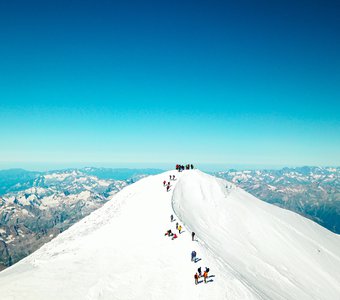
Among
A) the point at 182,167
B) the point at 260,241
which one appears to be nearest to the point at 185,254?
the point at 260,241

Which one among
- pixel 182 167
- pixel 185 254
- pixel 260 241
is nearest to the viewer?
pixel 185 254

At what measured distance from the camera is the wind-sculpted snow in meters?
47.2

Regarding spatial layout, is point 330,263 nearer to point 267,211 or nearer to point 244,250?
point 267,211

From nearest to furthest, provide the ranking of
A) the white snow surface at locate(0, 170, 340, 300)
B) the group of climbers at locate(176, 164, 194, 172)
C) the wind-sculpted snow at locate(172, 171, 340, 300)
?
the white snow surface at locate(0, 170, 340, 300) < the wind-sculpted snow at locate(172, 171, 340, 300) < the group of climbers at locate(176, 164, 194, 172)

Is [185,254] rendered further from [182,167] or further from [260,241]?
[182,167]

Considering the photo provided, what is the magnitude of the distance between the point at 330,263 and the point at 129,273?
186 feet

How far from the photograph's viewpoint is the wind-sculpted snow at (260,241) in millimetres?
47219

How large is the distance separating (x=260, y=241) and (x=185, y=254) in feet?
103

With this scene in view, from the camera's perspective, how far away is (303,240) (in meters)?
74.8

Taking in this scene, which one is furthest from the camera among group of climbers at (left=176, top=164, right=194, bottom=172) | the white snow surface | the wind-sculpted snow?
group of climbers at (left=176, top=164, right=194, bottom=172)

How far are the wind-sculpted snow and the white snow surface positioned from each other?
0.96 feet

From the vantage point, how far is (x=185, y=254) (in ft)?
133

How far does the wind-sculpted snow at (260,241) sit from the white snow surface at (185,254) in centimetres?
29

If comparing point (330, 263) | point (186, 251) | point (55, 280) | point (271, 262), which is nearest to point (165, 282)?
point (186, 251)
